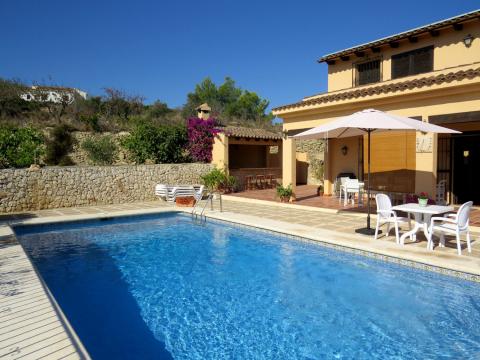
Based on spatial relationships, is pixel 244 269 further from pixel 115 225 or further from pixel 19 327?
pixel 115 225

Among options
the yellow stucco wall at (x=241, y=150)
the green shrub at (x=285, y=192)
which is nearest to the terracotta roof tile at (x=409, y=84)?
the green shrub at (x=285, y=192)

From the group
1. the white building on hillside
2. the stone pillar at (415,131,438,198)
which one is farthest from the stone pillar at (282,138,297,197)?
the white building on hillside

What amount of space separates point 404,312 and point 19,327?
5.24 metres

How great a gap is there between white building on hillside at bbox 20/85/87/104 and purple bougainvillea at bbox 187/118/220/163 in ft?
40.3

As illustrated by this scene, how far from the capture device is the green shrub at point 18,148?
1486cm

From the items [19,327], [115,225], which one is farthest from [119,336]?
[115,225]

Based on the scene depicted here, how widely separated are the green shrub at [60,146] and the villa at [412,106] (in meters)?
12.9

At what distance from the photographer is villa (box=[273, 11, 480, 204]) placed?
981 cm

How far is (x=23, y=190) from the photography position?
44.0ft

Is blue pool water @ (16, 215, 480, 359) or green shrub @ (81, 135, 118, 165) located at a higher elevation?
green shrub @ (81, 135, 118, 165)

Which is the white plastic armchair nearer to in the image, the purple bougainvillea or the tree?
the purple bougainvillea

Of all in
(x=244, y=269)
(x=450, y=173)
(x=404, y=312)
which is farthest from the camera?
(x=450, y=173)

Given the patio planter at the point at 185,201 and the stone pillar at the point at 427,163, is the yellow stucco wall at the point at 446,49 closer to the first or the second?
the stone pillar at the point at 427,163

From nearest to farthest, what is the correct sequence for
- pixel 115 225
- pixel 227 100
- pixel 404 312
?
pixel 404 312, pixel 115 225, pixel 227 100
